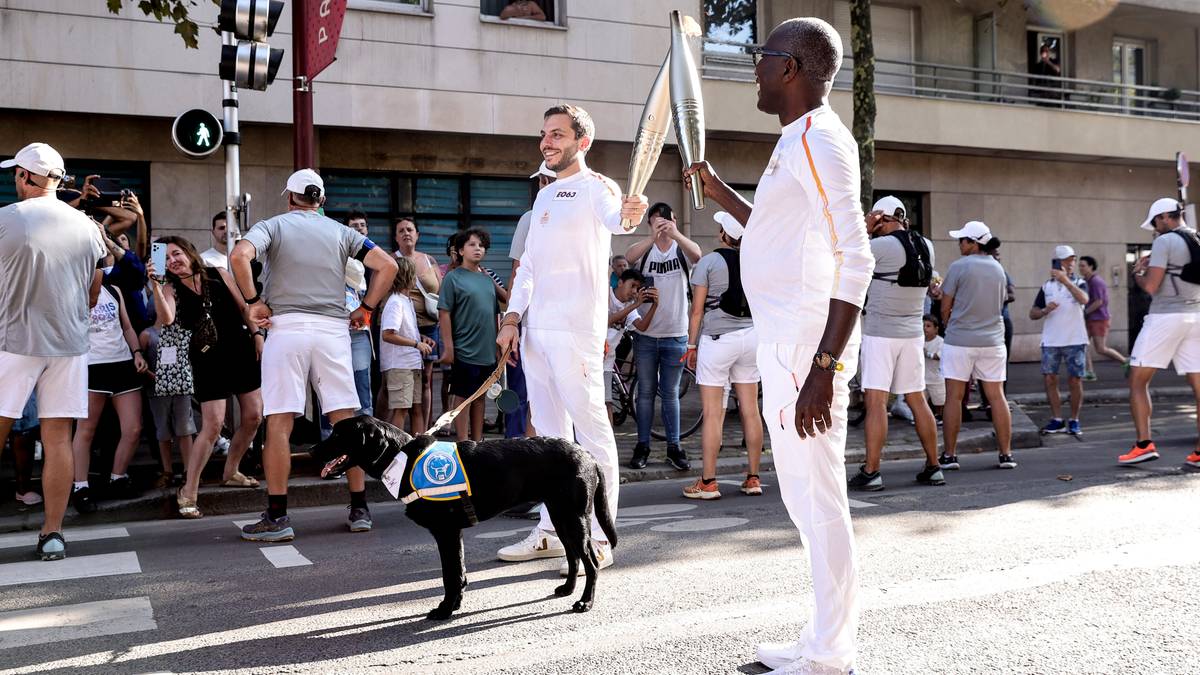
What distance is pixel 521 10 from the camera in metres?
16.0

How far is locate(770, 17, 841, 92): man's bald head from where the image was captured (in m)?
3.55

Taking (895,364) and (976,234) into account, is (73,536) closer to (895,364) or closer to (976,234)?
(895,364)

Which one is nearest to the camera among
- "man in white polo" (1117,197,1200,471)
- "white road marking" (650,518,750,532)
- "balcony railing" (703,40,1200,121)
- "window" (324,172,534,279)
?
"white road marking" (650,518,750,532)

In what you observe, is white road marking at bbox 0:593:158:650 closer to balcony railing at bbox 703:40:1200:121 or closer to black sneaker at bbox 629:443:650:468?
black sneaker at bbox 629:443:650:468

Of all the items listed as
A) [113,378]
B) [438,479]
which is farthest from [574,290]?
[113,378]

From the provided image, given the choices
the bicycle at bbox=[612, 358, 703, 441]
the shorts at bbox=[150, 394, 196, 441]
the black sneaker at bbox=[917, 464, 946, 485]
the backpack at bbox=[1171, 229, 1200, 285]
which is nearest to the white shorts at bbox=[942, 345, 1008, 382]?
the black sneaker at bbox=[917, 464, 946, 485]

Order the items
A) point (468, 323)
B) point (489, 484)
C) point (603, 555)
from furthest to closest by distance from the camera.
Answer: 1. point (468, 323)
2. point (603, 555)
3. point (489, 484)

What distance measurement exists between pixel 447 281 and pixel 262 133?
7.13m

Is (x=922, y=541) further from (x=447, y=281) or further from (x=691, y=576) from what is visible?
(x=447, y=281)

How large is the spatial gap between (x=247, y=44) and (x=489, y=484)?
18.8 ft

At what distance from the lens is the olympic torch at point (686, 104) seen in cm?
418

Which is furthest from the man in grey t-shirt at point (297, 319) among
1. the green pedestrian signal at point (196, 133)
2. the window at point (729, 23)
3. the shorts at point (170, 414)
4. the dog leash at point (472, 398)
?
the window at point (729, 23)

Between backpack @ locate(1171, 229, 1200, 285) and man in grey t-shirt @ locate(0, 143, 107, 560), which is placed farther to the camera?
backpack @ locate(1171, 229, 1200, 285)

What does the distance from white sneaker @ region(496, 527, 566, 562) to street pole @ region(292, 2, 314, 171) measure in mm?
4788
